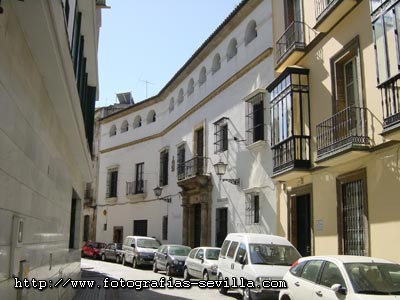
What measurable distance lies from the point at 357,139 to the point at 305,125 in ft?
11.0

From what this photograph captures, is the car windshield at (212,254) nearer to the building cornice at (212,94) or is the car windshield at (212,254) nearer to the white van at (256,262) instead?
the white van at (256,262)

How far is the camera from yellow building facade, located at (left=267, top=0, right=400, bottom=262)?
10.6m

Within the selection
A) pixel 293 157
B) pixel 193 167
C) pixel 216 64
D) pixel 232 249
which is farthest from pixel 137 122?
pixel 232 249

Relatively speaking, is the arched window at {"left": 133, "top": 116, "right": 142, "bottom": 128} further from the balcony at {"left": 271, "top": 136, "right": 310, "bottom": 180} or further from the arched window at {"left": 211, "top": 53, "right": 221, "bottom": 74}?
the balcony at {"left": 271, "top": 136, "right": 310, "bottom": 180}

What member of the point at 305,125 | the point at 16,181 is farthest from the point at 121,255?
the point at 16,181

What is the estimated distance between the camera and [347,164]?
12406 mm

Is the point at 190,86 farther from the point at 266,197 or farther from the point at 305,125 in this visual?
the point at 305,125

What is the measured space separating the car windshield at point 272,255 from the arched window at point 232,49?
448 inches

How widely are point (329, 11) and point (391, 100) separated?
3779mm

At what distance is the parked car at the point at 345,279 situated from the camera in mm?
6895

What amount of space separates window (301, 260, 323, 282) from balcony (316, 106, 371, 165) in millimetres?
3948

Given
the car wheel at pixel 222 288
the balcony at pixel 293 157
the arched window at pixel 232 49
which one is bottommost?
the car wheel at pixel 222 288

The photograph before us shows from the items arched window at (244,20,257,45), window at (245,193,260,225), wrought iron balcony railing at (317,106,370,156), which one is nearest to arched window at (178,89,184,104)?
arched window at (244,20,257,45)

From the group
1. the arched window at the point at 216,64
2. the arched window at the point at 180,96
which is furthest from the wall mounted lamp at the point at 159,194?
the arched window at the point at 216,64
